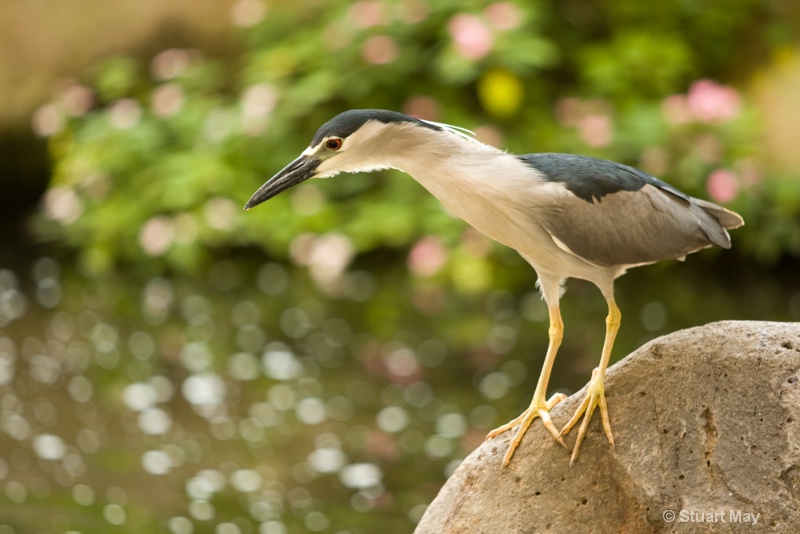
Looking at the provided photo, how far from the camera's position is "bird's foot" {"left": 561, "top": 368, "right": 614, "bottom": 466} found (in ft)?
8.74

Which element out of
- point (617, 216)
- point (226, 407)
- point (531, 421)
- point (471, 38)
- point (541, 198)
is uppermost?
point (541, 198)

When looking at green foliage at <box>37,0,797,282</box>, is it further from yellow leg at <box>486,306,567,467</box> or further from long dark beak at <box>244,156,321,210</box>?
long dark beak at <box>244,156,321,210</box>

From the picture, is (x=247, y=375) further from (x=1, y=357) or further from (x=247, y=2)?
(x=247, y=2)

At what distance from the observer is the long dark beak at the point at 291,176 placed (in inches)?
99.1

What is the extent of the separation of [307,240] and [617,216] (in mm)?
4244

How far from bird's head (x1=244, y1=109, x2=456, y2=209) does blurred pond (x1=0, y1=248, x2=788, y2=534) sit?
1.97m

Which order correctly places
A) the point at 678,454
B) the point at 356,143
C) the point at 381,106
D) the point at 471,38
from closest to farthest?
the point at 356,143
the point at 678,454
the point at 471,38
the point at 381,106

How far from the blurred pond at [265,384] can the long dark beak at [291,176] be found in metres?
1.92

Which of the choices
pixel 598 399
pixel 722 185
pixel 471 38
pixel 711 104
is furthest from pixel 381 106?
pixel 598 399

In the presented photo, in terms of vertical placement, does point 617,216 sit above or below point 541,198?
below

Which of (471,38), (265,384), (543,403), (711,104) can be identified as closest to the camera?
(543,403)

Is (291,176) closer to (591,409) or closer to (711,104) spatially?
(591,409)

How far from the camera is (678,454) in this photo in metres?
2.59

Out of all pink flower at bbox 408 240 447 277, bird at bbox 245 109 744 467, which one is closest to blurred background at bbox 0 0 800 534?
pink flower at bbox 408 240 447 277
